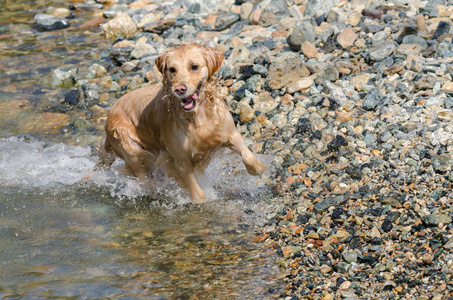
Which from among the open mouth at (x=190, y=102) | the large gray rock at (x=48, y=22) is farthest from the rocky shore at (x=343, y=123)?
the large gray rock at (x=48, y=22)

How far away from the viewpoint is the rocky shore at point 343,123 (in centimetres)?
486

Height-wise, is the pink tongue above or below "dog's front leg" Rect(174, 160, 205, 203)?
above

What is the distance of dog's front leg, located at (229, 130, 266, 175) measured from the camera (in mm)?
6574

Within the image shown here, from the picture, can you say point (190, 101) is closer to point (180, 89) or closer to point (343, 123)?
point (180, 89)

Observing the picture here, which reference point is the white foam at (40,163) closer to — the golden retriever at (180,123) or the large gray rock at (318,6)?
the golden retriever at (180,123)

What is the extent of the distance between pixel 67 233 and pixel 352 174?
3.35 meters

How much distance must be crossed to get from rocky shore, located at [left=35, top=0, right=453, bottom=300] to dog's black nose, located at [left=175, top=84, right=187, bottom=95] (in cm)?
169

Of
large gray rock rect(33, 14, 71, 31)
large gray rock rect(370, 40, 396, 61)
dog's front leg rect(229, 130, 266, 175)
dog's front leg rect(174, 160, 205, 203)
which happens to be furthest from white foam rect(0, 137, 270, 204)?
large gray rock rect(33, 14, 71, 31)

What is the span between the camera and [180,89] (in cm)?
588

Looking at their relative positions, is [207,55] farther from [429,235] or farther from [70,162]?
[70,162]

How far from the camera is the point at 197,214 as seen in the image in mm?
6816

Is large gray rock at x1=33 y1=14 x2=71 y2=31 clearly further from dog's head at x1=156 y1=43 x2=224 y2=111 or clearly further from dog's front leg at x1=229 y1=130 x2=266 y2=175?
dog's front leg at x1=229 y1=130 x2=266 y2=175

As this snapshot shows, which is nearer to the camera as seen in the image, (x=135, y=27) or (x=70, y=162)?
(x=70, y=162)

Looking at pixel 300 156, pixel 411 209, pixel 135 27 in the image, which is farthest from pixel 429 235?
pixel 135 27
